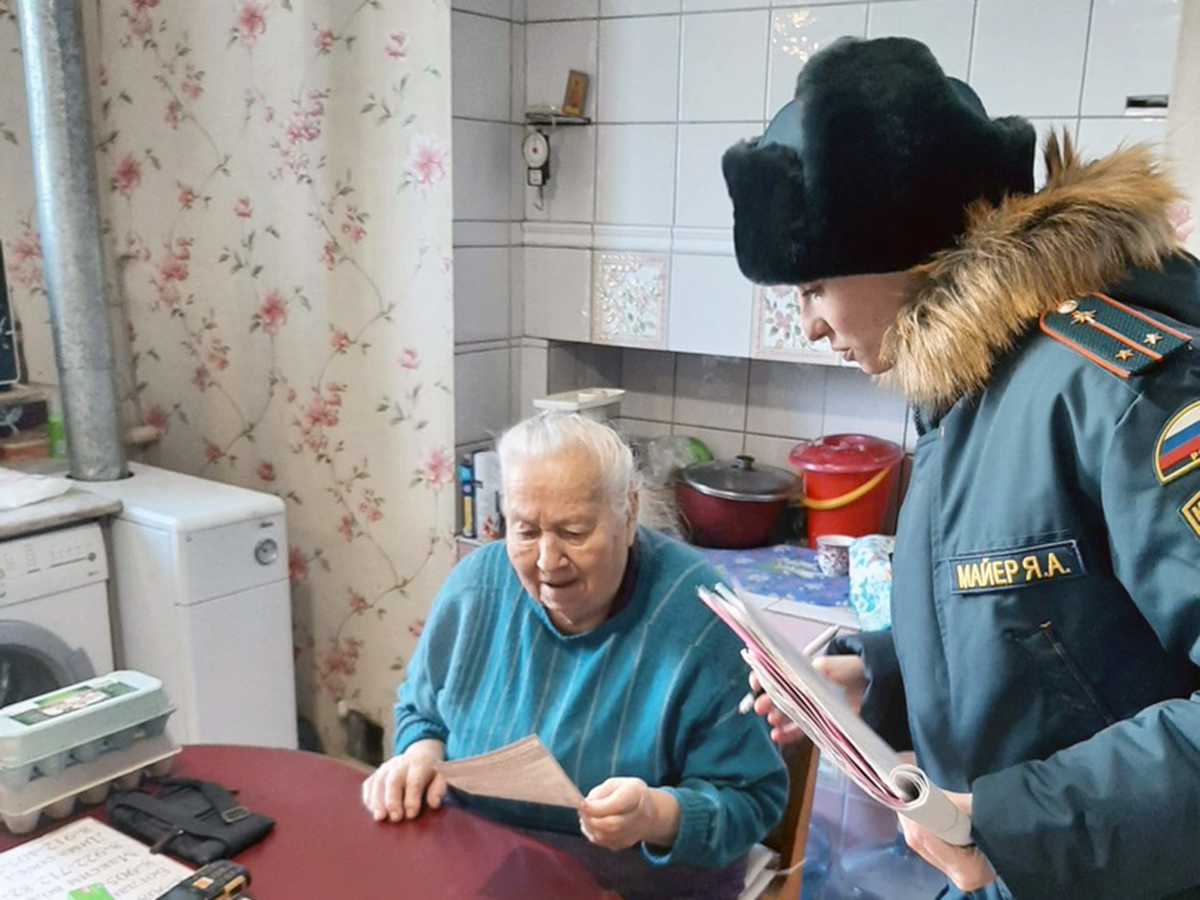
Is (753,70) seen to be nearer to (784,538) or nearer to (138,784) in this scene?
(784,538)

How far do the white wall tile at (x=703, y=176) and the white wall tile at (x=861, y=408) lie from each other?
447mm

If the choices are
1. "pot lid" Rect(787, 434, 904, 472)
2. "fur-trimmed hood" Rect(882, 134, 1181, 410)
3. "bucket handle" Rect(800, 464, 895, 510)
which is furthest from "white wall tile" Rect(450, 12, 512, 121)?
"fur-trimmed hood" Rect(882, 134, 1181, 410)

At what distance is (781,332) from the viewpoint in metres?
2.32

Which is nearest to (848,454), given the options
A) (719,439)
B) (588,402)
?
(719,439)

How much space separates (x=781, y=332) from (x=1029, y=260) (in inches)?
56.8

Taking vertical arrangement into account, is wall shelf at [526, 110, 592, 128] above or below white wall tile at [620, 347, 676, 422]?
above

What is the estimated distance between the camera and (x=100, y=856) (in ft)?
3.84

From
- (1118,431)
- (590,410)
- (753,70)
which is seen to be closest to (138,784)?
(1118,431)

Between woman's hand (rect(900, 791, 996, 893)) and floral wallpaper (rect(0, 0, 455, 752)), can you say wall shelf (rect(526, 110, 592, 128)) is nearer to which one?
floral wallpaper (rect(0, 0, 455, 752))

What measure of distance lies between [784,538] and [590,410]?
21.7 inches

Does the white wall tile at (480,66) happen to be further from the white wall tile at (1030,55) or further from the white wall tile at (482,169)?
the white wall tile at (1030,55)

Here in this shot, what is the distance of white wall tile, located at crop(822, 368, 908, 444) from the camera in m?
2.36

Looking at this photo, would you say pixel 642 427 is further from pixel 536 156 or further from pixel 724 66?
pixel 724 66

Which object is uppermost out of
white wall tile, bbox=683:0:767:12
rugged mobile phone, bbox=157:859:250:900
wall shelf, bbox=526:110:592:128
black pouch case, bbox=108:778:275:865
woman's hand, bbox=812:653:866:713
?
white wall tile, bbox=683:0:767:12
